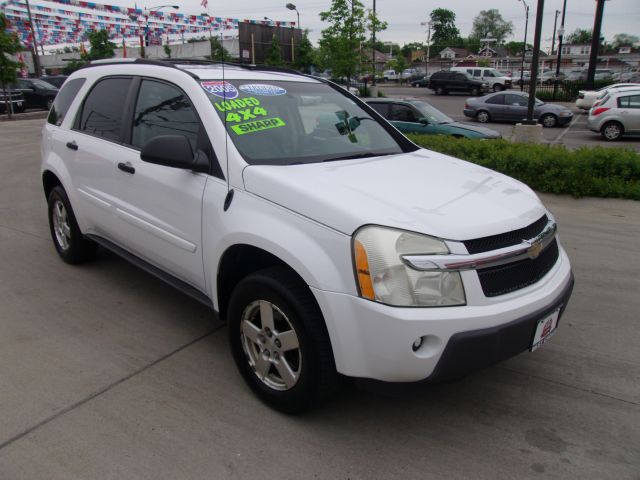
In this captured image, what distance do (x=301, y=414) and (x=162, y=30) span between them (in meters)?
41.1

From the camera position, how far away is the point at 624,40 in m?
133

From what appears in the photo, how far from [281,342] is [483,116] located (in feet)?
69.8

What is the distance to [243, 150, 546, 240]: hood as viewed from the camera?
2469 millimetres

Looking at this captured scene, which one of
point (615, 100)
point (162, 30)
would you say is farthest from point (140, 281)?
point (162, 30)

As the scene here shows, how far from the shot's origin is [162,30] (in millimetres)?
38812

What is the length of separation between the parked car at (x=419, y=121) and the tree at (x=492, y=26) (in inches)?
5417

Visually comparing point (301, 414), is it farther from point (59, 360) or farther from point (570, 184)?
point (570, 184)

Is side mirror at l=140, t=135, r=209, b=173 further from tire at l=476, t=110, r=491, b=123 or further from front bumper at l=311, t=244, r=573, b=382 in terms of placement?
tire at l=476, t=110, r=491, b=123

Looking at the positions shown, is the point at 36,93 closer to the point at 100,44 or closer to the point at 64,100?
the point at 100,44

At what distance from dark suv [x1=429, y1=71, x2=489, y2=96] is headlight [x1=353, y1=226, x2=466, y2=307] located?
36717mm

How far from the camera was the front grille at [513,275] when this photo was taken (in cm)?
248

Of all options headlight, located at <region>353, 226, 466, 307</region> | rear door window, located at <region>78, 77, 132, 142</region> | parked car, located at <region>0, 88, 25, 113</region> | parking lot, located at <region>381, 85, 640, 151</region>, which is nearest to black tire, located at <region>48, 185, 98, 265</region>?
rear door window, located at <region>78, 77, 132, 142</region>

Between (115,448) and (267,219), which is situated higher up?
(267,219)

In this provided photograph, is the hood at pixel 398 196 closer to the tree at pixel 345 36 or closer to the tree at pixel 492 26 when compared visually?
the tree at pixel 345 36
